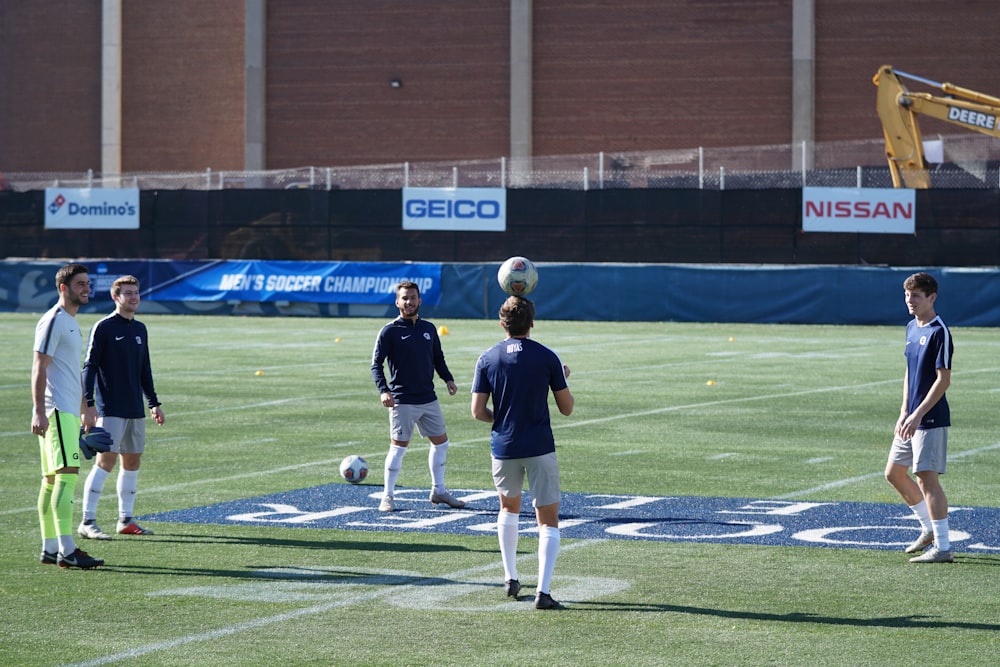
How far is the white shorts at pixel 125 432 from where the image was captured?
38.5ft

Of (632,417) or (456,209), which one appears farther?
(456,209)

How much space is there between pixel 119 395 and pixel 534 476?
3.94 m

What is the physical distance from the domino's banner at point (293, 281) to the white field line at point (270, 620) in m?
32.2

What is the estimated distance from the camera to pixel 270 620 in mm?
8805

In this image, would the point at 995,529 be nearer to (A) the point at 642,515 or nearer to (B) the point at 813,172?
(A) the point at 642,515

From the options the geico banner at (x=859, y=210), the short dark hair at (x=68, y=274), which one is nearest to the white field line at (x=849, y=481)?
the short dark hair at (x=68, y=274)

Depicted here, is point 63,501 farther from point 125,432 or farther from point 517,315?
point 517,315

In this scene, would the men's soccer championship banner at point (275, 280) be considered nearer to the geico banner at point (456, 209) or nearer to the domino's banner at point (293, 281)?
the domino's banner at point (293, 281)

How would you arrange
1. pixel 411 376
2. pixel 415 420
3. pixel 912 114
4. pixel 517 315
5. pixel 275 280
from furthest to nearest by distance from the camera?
pixel 912 114
pixel 275 280
pixel 415 420
pixel 411 376
pixel 517 315

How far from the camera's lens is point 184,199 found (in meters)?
49.5

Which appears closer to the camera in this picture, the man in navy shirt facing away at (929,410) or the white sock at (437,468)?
the man in navy shirt facing away at (929,410)

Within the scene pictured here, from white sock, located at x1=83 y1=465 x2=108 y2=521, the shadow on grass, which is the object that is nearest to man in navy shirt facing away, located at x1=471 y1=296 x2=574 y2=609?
the shadow on grass

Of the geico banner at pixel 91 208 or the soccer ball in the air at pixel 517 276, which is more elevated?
the geico banner at pixel 91 208

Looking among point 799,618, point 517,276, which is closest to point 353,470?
point 517,276
